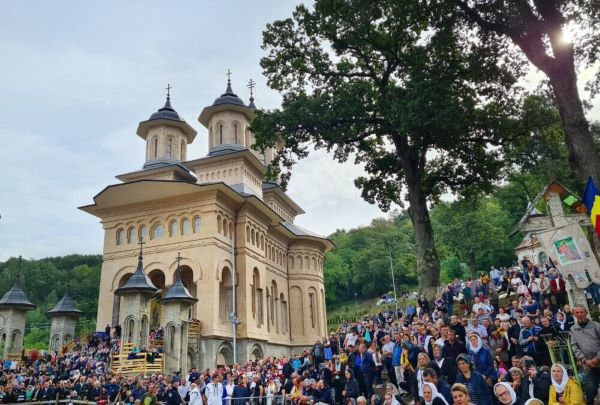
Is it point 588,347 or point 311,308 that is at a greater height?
point 311,308

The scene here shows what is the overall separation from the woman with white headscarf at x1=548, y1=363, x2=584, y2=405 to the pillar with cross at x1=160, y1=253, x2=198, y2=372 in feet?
55.5

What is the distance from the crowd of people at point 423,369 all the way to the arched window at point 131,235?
913 centimetres

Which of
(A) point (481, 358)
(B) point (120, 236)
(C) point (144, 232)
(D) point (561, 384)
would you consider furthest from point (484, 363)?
(B) point (120, 236)

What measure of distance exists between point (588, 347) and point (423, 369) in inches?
109

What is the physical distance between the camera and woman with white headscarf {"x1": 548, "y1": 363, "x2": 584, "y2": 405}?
689 centimetres

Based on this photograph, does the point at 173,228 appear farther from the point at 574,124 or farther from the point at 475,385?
the point at 475,385

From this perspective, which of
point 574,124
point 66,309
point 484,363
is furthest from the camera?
point 66,309

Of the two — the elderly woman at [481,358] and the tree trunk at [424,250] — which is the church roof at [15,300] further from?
the elderly woman at [481,358]

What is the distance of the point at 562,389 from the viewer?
7.30 m

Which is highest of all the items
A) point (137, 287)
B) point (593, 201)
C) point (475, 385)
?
point (137, 287)

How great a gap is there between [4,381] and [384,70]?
20014 millimetres

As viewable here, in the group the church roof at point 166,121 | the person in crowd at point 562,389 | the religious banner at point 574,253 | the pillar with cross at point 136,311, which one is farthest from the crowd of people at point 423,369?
the church roof at point 166,121

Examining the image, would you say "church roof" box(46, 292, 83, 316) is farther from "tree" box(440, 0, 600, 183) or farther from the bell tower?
"tree" box(440, 0, 600, 183)

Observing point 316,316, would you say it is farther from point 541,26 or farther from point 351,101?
point 541,26
